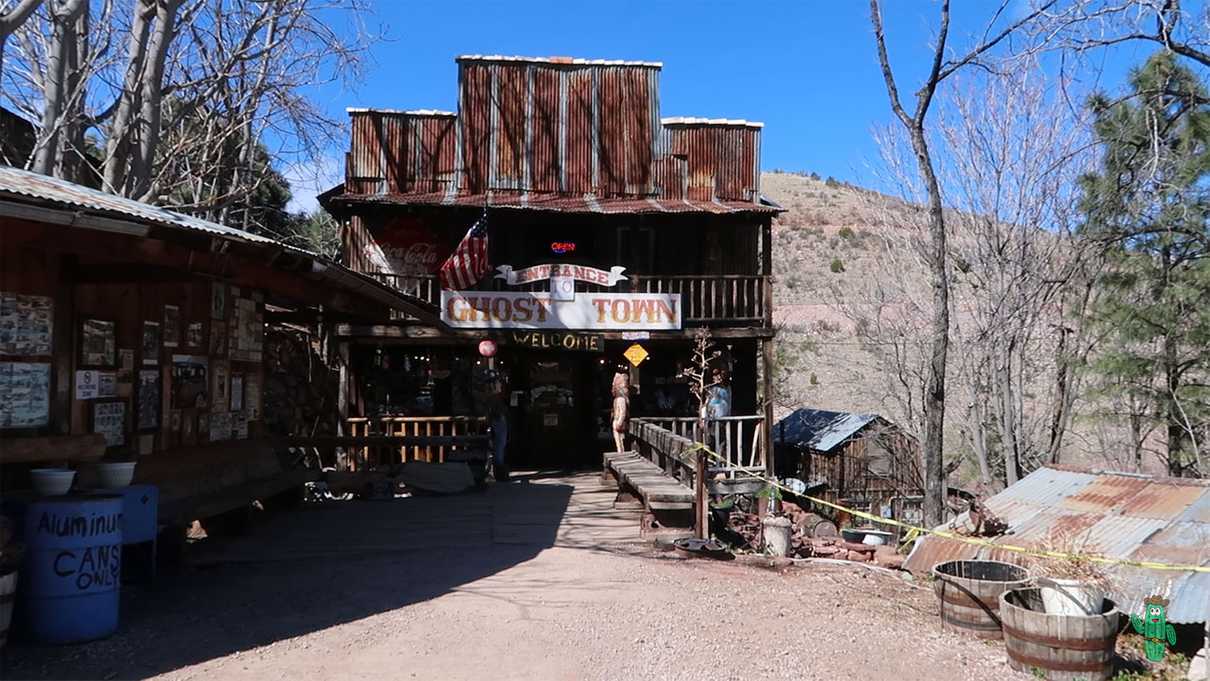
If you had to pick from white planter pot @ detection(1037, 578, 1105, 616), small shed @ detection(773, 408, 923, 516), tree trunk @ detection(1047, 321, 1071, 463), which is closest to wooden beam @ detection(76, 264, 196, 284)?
white planter pot @ detection(1037, 578, 1105, 616)

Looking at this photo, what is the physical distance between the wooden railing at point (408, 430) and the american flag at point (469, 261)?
2.46 metres

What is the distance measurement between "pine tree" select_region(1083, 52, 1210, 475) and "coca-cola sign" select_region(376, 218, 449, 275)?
11.9m

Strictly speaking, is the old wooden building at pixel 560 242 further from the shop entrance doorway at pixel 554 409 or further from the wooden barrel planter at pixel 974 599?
the wooden barrel planter at pixel 974 599

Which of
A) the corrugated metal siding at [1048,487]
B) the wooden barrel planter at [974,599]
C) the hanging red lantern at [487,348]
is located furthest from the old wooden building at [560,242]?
the wooden barrel planter at [974,599]

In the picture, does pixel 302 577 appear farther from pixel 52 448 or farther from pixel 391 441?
pixel 391 441

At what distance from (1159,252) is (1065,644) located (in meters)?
11.5

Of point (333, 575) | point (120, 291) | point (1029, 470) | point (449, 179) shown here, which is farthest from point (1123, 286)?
point (120, 291)

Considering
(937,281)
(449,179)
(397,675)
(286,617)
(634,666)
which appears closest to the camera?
(397,675)

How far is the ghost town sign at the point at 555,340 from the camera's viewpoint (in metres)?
15.9

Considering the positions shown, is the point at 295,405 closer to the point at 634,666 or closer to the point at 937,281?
the point at 937,281

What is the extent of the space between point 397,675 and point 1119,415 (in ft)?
46.4

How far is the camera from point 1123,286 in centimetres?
1485

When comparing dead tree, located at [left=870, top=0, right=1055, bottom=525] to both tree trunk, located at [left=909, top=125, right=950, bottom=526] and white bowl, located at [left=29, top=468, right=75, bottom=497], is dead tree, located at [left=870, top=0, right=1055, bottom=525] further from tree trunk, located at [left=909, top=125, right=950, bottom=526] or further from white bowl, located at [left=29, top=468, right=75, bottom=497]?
white bowl, located at [left=29, top=468, right=75, bottom=497]

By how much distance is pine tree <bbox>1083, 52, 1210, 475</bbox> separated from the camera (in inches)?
532
